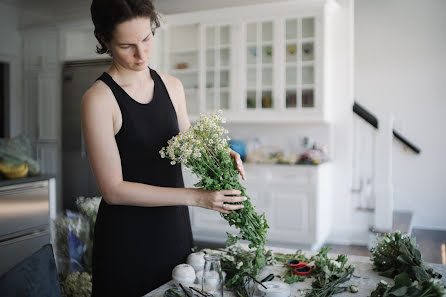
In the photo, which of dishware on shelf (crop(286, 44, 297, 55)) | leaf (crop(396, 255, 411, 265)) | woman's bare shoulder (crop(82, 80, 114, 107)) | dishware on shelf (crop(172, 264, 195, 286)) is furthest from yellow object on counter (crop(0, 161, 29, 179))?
dishware on shelf (crop(286, 44, 297, 55))

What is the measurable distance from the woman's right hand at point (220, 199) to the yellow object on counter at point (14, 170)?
2.21 metres

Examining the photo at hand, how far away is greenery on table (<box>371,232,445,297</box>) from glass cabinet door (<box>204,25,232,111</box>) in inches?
142

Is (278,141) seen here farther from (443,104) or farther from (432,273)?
(432,273)

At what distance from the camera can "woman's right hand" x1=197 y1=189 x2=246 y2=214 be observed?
4.29 feet

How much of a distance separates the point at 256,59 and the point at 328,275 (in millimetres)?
3745

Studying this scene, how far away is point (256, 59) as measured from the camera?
488 cm

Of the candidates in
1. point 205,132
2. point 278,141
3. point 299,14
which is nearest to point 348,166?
point 278,141

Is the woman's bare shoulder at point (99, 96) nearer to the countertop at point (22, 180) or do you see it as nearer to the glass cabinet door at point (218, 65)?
the countertop at point (22, 180)

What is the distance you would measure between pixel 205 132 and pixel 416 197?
5.11m

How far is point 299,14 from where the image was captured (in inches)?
182

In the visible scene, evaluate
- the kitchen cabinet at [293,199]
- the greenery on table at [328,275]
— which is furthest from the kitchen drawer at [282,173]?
the greenery on table at [328,275]

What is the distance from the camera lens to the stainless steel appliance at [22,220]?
3.03m

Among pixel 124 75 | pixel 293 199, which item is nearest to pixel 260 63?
pixel 293 199

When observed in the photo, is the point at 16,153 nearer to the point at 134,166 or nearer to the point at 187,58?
the point at 134,166
